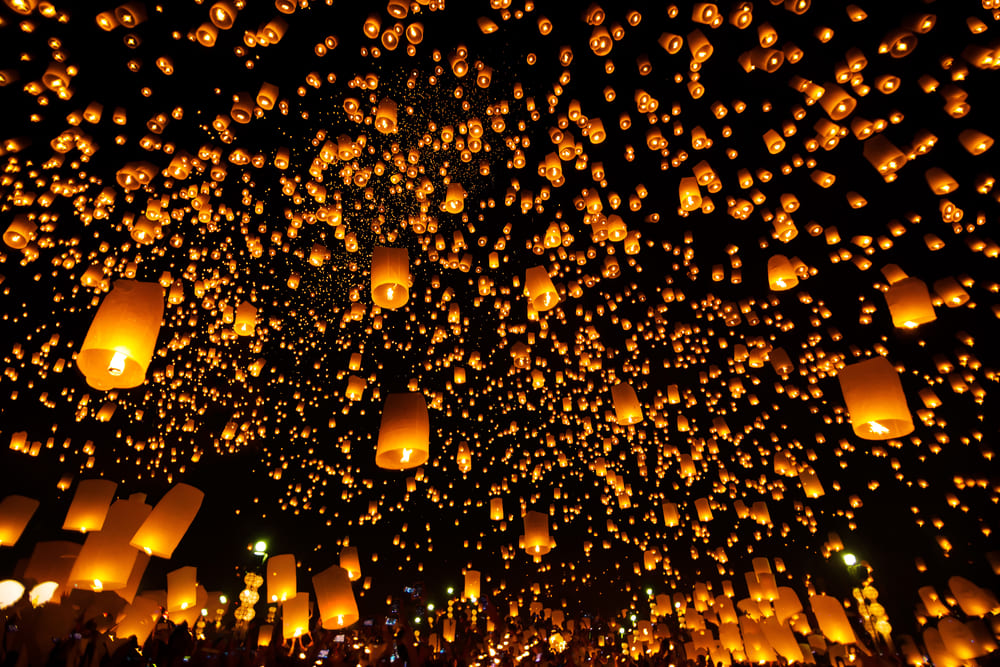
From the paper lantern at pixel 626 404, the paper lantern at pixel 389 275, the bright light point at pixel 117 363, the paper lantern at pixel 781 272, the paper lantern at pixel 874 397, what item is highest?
the paper lantern at pixel 781 272

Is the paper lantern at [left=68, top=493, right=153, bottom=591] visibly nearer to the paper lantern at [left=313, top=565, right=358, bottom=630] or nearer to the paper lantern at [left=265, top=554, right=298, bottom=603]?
the paper lantern at [left=313, top=565, right=358, bottom=630]

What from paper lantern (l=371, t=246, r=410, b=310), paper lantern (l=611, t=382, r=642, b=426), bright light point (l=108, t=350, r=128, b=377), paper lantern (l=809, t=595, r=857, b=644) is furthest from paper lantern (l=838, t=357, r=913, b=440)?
paper lantern (l=809, t=595, r=857, b=644)

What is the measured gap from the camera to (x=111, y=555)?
4602 mm

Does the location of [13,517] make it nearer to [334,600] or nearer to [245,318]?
[245,318]

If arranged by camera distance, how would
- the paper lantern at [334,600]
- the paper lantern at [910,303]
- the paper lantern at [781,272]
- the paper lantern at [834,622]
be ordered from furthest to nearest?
the paper lantern at [834,622], the paper lantern at [334,600], the paper lantern at [781,272], the paper lantern at [910,303]

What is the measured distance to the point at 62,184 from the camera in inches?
261

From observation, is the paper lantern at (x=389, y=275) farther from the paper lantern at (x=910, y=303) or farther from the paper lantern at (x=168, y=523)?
the paper lantern at (x=910, y=303)

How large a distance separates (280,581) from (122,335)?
5.18 metres

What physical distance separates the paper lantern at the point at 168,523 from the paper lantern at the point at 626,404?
4.19 m

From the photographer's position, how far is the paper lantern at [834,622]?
26.6 ft

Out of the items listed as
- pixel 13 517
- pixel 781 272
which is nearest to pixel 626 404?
pixel 781 272

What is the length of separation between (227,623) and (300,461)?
17.5 ft

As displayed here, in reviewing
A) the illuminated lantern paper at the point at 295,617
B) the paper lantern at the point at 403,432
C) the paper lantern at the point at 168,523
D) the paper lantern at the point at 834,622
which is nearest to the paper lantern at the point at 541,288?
the paper lantern at the point at 403,432

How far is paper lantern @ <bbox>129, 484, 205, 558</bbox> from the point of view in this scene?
4344 millimetres
